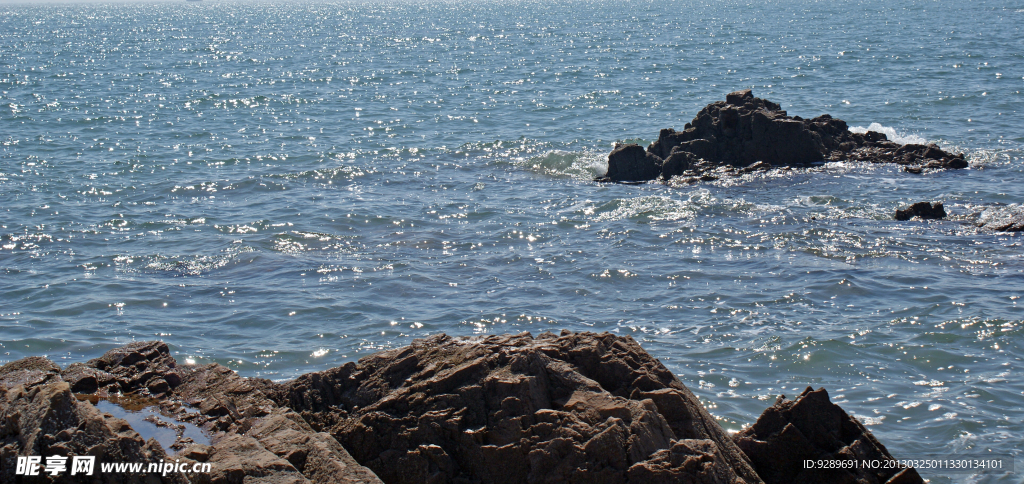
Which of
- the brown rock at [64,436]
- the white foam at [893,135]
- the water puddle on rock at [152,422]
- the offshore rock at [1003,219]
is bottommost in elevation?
the offshore rock at [1003,219]

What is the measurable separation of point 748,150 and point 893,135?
232 inches

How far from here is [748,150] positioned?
19.2 metres

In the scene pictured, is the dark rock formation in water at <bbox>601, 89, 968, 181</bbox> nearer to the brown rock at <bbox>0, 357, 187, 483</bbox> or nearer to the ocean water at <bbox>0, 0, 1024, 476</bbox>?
the ocean water at <bbox>0, 0, 1024, 476</bbox>

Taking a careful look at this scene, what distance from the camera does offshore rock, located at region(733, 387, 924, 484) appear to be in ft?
19.8

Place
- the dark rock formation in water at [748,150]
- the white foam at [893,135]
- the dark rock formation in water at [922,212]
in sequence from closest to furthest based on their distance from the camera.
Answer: the dark rock formation in water at [922,212]
the dark rock formation in water at [748,150]
the white foam at [893,135]

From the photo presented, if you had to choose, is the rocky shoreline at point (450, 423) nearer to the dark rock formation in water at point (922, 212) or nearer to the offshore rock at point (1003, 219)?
the offshore rock at point (1003, 219)

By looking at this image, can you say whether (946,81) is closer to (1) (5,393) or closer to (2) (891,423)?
(2) (891,423)

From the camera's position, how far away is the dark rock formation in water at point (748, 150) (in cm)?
1903

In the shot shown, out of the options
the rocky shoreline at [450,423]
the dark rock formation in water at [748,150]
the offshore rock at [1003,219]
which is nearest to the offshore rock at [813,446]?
the rocky shoreline at [450,423]

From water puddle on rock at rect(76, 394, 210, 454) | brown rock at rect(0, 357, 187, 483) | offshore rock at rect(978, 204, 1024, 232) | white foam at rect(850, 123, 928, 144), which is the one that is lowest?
offshore rock at rect(978, 204, 1024, 232)

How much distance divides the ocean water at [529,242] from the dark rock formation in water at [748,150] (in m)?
0.79

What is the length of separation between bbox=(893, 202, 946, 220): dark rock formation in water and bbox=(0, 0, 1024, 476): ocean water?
457 millimetres

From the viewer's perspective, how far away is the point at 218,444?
547 cm

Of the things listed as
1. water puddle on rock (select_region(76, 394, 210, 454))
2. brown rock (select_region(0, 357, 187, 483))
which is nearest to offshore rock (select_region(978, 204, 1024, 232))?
water puddle on rock (select_region(76, 394, 210, 454))
